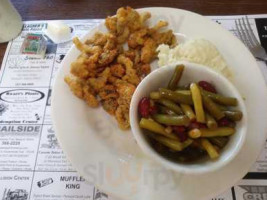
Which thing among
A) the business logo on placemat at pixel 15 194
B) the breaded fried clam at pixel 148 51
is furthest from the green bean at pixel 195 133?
the business logo on placemat at pixel 15 194

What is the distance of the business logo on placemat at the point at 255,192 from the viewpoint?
781 millimetres

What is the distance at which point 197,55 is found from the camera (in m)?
0.87

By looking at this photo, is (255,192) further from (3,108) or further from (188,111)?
(3,108)

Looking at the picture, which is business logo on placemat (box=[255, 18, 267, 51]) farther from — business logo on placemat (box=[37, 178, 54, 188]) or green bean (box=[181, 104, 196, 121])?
business logo on placemat (box=[37, 178, 54, 188])

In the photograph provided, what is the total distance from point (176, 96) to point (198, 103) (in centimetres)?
6

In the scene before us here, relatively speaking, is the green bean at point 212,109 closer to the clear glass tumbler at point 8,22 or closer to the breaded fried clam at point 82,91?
the breaded fried clam at point 82,91

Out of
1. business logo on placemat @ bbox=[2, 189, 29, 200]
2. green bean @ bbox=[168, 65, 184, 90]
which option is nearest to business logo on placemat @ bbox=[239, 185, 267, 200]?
green bean @ bbox=[168, 65, 184, 90]

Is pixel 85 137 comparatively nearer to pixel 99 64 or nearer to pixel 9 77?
pixel 99 64

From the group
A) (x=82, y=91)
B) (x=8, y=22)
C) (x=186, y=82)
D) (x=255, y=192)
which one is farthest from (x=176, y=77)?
(x=8, y=22)

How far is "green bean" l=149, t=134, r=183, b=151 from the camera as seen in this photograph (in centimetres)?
66

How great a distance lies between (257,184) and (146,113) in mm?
374

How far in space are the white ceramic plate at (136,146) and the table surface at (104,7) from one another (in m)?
0.25

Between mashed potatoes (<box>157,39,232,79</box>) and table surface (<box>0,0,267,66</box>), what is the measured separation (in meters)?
0.32

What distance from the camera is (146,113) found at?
71 centimetres
